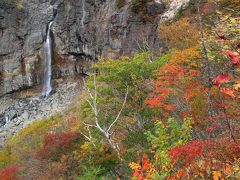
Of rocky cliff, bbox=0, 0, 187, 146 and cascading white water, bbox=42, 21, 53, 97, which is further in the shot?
cascading white water, bbox=42, 21, 53, 97

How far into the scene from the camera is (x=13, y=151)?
2128cm

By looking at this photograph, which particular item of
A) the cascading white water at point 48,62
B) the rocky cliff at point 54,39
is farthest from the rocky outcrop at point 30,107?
the cascading white water at point 48,62

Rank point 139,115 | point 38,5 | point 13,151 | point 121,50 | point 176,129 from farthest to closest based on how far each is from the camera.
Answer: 1. point 38,5
2. point 121,50
3. point 13,151
4. point 139,115
5. point 176,129

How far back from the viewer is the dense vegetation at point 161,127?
5770 mm

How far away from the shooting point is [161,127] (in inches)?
372

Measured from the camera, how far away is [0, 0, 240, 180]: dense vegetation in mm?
5770

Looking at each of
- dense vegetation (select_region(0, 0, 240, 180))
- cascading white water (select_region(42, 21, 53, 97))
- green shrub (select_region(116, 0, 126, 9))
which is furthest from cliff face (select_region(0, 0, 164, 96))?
dense vegetation (select_region(0, 0, 240, 180))

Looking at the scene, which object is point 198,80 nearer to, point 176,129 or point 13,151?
point 176,129

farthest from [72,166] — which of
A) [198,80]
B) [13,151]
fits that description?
[13,151]

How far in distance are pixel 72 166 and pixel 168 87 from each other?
192 inches

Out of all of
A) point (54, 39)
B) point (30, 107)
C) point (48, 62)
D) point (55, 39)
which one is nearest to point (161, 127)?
point (30, 107)

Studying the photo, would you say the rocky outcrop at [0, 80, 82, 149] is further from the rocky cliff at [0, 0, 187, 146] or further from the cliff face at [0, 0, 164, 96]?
the cliff face at [0, 0, 164, 96]

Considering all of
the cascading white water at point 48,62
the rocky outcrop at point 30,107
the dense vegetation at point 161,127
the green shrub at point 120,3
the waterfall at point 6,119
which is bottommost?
the waterfall at point 6,119

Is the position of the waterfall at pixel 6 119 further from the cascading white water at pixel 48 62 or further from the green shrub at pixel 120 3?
the green shrub at pixel 120 3
